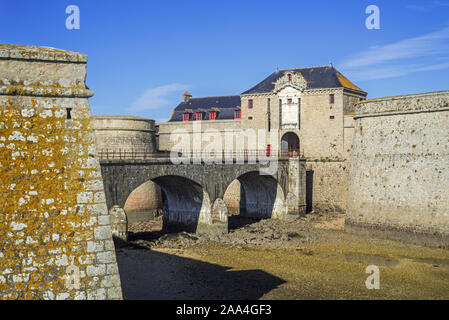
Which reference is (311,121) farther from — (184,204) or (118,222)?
(118,222)

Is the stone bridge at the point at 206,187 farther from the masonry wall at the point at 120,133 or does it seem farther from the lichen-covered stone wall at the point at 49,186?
the lichen-covered stone wall at the point at 49,186

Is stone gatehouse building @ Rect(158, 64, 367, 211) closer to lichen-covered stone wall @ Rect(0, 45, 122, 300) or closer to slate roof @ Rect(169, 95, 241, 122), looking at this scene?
slate roof @ Rect(169, 95, 241, 122)

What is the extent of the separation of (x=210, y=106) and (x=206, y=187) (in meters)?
22.3

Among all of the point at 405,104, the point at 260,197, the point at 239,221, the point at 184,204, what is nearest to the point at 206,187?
the point at 184,204

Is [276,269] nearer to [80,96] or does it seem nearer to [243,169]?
[243,169]

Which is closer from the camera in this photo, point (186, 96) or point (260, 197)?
point (260, 197)

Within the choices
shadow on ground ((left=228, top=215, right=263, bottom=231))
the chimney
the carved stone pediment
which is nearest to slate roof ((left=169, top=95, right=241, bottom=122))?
the chimney

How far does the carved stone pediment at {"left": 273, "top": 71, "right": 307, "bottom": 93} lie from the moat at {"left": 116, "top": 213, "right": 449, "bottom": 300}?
1541 cm

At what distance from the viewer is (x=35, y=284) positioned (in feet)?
21.0

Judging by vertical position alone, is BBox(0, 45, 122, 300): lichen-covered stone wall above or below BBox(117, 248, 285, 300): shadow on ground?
above

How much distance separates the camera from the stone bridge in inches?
979

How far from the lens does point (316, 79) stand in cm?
4147

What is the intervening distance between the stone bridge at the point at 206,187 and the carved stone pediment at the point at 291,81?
26.0 feet
